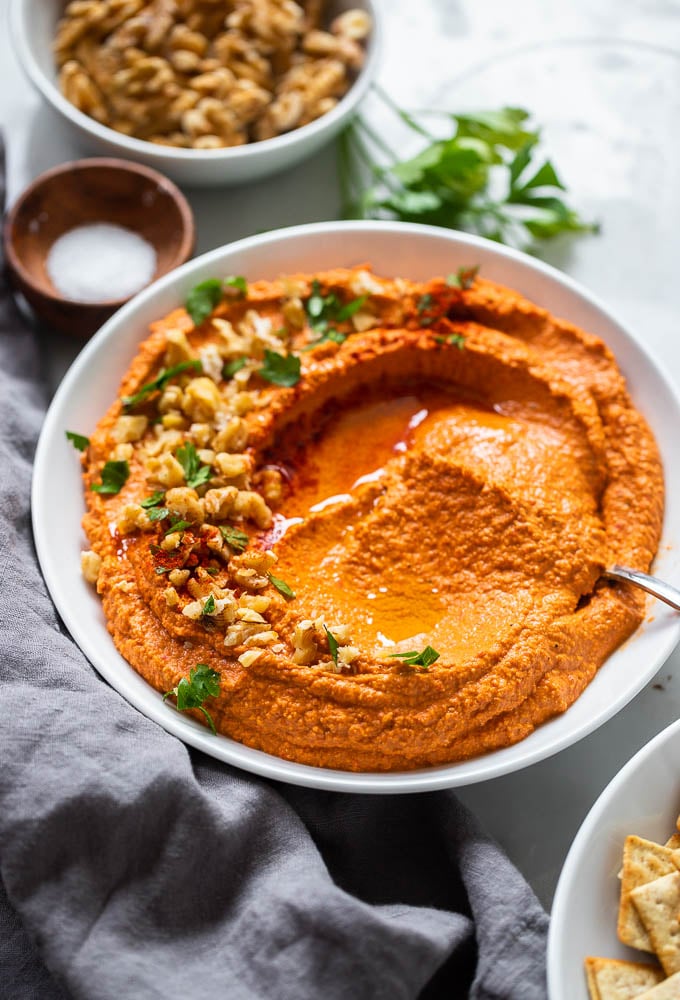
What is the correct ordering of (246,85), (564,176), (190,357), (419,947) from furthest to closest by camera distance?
(564,176) → (246,85) → (190,357) → (419,947)

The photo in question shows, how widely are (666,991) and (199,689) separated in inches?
49.2

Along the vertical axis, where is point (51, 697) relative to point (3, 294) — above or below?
below

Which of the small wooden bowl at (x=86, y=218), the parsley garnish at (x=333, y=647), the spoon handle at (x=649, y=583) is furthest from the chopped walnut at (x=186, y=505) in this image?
the spoon handle at (x=649, y=583)

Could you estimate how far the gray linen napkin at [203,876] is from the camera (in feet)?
7.97

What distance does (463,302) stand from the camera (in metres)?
3.23

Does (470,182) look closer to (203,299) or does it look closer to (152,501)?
(203,299)

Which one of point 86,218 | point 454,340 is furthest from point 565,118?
point 86,218

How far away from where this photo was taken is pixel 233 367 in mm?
3127

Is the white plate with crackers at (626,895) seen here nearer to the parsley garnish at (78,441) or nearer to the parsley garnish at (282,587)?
the parsley garnish at (282,587)

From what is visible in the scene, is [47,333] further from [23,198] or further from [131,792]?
[131,792]

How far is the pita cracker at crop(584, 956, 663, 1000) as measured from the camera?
7.72 ft

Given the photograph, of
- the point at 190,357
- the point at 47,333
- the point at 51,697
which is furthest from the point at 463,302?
the point at 51,697

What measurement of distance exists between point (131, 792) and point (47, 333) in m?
1.74

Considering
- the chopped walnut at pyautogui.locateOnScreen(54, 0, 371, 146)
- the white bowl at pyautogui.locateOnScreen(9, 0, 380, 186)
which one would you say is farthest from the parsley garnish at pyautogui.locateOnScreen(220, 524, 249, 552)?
the chopped walnut at pyautogui.locateOnScreen(54, 0, 371, 146)
